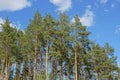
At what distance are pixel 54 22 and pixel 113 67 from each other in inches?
671

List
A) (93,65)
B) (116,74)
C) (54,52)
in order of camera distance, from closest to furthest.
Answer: (54,52) → (93,65) → (116,74)

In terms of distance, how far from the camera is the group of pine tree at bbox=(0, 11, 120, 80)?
133 ft

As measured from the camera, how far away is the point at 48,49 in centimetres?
4266

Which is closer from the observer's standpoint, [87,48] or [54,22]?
[54,22]

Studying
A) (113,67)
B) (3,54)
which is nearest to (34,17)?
(3,54)

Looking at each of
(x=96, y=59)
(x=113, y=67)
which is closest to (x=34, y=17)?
(x=96, y=59)

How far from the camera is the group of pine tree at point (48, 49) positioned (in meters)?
40.6

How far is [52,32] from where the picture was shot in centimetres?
4084

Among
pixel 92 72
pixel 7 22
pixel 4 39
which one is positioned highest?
pixel 7 22

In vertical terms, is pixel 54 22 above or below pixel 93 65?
above

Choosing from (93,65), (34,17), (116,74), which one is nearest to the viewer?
(34,17)

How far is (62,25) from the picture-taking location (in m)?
41.1

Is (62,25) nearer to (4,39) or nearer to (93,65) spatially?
(4,39)

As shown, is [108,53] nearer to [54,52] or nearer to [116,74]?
[116,74]
